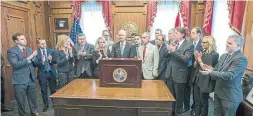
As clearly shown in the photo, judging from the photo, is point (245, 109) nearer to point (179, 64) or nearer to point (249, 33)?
point (179, 64)

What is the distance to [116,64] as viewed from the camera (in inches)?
89.0

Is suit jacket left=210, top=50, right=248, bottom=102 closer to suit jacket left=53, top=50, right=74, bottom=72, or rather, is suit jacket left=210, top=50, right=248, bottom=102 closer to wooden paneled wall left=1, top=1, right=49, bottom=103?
suit jacket left=53, top=50, right=74, bottom=72

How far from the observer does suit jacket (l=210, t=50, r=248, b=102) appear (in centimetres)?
186

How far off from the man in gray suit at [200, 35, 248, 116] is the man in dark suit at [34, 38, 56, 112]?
2465 mm

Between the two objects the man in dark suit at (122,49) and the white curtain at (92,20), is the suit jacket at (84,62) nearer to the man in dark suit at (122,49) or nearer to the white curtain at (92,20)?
the man in dark suit at (122,49)

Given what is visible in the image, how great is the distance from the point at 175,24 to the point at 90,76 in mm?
2598

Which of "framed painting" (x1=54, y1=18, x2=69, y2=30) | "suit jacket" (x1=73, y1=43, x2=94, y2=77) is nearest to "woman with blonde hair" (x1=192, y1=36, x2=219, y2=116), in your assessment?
"suit jacket" (x1=73, y1=43, x2=94, y2=77)

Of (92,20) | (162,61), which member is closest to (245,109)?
(162,61)

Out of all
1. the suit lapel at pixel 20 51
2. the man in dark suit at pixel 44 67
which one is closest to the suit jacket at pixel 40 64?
the man in dark suit at pixel 44 67

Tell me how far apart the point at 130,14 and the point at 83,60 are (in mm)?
2270

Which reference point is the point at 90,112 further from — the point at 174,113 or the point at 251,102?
the point at 251,102

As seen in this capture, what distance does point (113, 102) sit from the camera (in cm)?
199

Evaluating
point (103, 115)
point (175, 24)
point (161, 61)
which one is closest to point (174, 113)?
point (161, 61)

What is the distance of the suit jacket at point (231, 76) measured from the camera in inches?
73.4
